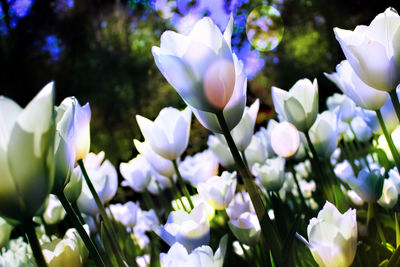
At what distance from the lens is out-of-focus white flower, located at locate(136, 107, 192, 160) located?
1195mm

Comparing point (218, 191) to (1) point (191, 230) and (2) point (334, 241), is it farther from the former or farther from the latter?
(2) point (334, 241)

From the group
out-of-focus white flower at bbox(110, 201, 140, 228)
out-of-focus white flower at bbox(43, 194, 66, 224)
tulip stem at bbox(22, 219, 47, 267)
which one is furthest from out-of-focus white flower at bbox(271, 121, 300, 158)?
out-of-focus white flower at bbox(43, 194, 66, 224)

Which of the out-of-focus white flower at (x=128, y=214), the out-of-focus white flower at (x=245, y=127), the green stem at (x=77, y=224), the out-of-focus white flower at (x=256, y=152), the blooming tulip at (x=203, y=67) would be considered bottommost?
the out-of-focus white flower at (x=128, y=214)

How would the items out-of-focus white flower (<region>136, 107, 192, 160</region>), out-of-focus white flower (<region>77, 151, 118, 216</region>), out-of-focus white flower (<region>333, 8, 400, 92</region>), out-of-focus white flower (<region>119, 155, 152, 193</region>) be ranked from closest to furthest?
out-of-focus white flower (<region>333, 8, 400, 92</region>) < out-of-focus white flower (<region>136, 107, 192, 160</region>) < out-of-focus white flower (<region>77, 151, 118, 216</region>) < out-of-focus white flower (<region>119, 155, 152, 193</region>)

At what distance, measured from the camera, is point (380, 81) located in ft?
2.76

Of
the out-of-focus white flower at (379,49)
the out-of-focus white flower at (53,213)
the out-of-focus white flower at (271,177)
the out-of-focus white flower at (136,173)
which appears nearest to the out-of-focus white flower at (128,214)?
the out-of-focus white flower at (136,173)

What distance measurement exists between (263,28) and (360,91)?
1009cm

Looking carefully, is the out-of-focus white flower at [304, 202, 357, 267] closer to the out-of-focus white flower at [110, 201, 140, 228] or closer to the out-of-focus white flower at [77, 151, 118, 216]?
the out-of-focus white flower at [77, 151, 118, 216]

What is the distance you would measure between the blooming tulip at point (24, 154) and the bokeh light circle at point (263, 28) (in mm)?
9656

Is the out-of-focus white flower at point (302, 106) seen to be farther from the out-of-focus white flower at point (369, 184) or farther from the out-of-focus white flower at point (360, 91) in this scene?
the out-of-focus white flower at point (369, 184)

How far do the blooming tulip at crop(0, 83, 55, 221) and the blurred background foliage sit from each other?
848 centimetres

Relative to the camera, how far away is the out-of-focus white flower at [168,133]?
1195 millimetres

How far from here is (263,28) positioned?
10.6 m

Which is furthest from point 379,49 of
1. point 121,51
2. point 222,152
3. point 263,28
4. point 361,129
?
point 121,51
